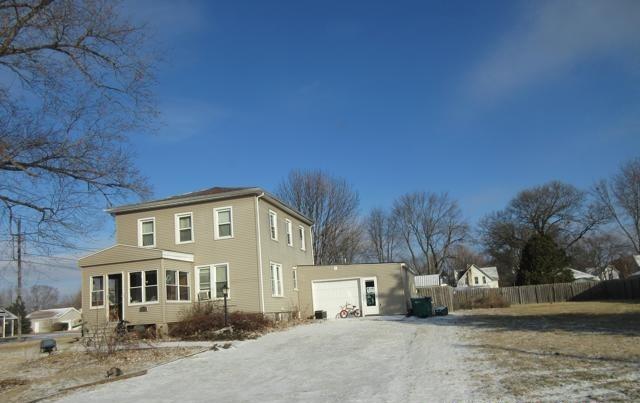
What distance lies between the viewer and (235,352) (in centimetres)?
1545

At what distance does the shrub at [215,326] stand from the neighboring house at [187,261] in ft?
6.02

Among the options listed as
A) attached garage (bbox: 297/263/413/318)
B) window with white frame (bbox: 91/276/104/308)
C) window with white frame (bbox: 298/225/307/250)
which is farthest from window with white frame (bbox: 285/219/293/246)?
window with white frame (bbox: 91/276/104/308)

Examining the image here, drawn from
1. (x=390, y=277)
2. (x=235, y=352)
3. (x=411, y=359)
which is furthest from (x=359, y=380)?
(x=390, y=277)

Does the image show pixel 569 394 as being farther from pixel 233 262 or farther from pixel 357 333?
pixel 233 262

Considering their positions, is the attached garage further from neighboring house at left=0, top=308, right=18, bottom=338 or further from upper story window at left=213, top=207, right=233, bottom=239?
neighboring house at left=0, top=308, right=18, bottom=338

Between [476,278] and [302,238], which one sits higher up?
[302,238]

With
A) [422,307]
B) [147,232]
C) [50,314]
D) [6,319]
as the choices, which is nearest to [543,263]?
[422,307]

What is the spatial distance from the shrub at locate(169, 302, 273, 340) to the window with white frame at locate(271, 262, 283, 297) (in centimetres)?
377

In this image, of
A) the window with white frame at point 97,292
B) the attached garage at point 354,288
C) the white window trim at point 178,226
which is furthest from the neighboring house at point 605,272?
the window with white frame at point 97,292

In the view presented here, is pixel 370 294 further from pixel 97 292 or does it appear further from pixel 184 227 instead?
pixel 97 292

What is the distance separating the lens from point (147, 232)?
25562mm

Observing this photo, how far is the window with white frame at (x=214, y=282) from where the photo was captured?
24050 mm

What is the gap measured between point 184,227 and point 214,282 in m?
3.02

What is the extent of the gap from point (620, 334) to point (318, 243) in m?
33.7
